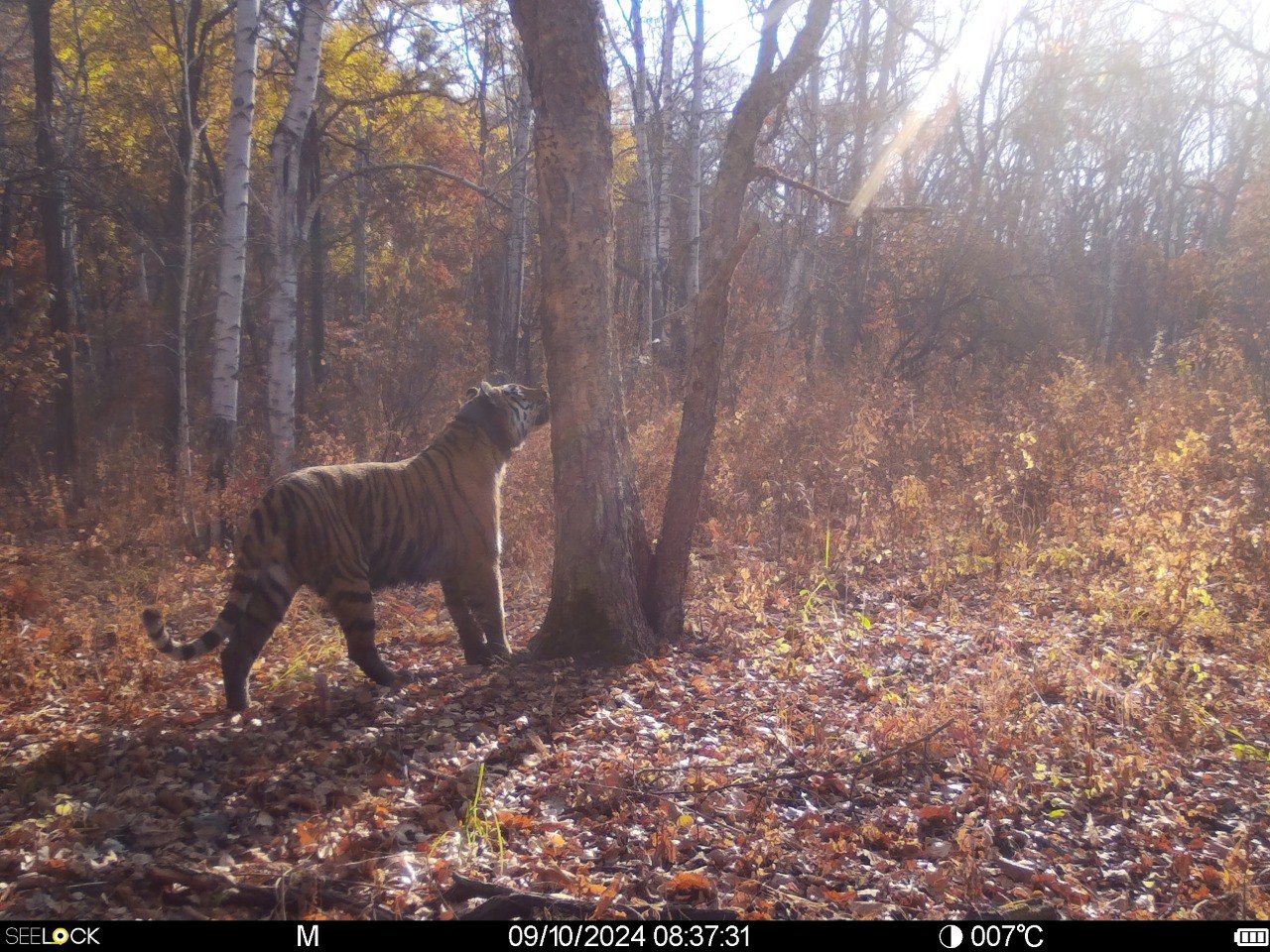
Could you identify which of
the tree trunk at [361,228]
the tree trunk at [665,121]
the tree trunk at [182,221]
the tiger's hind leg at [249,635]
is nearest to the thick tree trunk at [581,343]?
the tiger's hind leg at [249,635]

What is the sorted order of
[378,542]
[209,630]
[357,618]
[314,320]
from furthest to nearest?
[314,320]
[378,542]
[357,618]
[209,630]

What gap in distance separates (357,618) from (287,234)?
24.4 feet

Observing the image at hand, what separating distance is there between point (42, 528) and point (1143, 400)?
15598 millimetres

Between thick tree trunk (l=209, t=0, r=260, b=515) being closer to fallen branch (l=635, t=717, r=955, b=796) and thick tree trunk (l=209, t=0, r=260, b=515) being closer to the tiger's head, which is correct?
the tiger's head

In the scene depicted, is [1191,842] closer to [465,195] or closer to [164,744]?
[164,744]

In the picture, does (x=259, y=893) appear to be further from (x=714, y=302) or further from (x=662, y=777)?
(x=714, y=302)

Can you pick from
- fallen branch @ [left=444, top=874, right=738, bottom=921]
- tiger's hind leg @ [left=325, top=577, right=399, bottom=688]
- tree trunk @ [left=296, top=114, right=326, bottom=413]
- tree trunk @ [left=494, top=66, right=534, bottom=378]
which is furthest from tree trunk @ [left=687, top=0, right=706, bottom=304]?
fallen branch @ [left=444, top=874, right=738, bottom=921]

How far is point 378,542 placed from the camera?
581cm

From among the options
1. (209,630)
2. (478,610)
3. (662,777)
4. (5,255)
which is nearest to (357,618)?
(209,630)

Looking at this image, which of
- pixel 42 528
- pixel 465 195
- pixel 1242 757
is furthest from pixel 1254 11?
pixel 42 528

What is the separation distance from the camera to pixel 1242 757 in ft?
15.0

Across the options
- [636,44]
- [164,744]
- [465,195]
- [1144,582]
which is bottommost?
[164,744]

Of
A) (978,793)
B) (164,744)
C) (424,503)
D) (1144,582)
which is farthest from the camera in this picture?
(1144,582)
